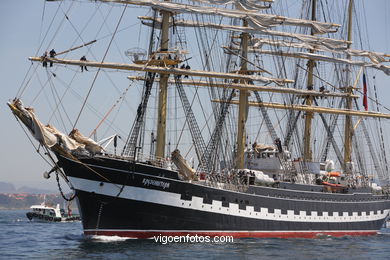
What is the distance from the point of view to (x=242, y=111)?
160ft

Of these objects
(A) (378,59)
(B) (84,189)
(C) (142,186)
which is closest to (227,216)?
(C) (142,186)

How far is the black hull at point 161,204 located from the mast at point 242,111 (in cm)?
419

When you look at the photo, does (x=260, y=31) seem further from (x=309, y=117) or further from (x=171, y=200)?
(x=171, y=200)

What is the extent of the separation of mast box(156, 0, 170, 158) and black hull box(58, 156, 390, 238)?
140 inches

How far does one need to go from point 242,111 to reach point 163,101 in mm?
9657

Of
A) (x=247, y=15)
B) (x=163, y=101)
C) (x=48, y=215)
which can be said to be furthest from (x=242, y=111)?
(x=48, y=215)

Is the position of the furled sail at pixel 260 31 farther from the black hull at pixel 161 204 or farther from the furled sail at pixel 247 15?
the black hull at pixel 161 204

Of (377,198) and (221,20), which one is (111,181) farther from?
(377,198)

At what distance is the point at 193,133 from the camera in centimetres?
4156

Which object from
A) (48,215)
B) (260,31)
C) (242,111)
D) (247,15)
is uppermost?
(247,15)

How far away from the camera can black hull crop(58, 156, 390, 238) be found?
3531 cm

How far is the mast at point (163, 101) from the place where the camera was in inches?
1569

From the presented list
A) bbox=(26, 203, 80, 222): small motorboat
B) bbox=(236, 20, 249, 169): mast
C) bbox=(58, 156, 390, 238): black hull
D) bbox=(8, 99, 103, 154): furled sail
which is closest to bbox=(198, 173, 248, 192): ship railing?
bbox=(58, 156, 390, 238): black hull

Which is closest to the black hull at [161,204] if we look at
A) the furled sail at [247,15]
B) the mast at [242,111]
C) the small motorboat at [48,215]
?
the mast at [242,111]
